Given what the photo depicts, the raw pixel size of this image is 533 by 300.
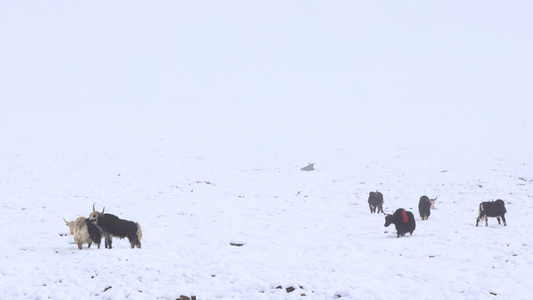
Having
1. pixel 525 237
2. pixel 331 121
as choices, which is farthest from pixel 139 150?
pixel 331 121

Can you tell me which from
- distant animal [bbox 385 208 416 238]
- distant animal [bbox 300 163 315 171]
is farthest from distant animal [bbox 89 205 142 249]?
distant animal [bbox 300 163 315 171]

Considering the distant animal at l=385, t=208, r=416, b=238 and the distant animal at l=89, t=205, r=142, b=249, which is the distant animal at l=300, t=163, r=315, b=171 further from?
the distant animal at l=89, t=205, r=142, b=249

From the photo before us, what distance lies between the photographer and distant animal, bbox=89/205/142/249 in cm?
1267

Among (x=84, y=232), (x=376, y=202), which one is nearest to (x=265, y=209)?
(x=376, y=202)

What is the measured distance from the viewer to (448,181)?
2748 centimetres

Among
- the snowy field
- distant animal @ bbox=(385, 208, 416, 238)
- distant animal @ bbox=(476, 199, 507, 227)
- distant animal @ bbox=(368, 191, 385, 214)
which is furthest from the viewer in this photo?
distant animal @ bbox=(368, 191, 385, 214)

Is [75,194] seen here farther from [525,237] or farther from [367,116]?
[367,116]

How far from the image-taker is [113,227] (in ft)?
42.1

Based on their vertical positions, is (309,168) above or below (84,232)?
above

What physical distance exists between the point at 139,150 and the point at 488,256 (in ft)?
105

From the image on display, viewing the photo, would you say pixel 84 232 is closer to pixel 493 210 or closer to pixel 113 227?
pixel 113 227

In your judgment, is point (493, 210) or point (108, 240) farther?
point (493, 210)

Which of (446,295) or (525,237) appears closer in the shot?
(446,295)

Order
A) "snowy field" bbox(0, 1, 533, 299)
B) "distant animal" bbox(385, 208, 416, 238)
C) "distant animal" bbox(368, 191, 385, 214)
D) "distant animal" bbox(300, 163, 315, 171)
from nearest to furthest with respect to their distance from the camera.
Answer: "snowy field" bbox(0, 1, 533, 299) < "distant animal" bbox(385, 208, 416, 238) < "distant animal" bbox(368, 191, 385, 214) < "distant animal" bbox(300, 163, 315, 171)
